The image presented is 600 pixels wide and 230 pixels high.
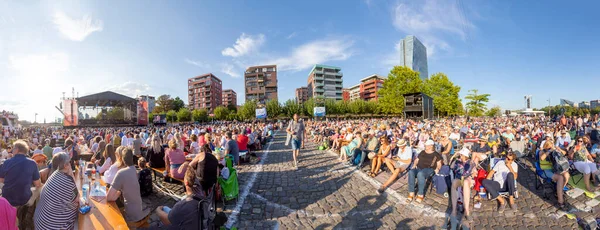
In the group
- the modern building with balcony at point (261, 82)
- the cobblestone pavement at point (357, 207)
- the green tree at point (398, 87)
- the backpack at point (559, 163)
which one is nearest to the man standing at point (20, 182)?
the cobblestone pavement at point (357, 207)

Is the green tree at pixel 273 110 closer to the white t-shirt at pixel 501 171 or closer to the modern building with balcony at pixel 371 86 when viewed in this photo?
the white t-shirt at pixel 501 171

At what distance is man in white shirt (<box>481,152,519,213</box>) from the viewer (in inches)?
179

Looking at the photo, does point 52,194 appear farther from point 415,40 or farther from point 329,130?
point 415,40

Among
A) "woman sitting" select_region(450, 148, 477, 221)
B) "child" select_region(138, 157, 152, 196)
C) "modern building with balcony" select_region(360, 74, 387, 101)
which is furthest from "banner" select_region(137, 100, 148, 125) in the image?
"modern building with balcony" select_region(360, 74, 387, 101)

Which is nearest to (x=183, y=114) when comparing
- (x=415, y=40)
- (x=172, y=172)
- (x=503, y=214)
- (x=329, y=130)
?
(x=329, y=130)

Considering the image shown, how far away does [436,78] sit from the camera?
40812mm

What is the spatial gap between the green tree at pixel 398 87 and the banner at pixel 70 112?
51383 mm

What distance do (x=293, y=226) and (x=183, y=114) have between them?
64.9 meters

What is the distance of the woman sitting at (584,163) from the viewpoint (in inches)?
206

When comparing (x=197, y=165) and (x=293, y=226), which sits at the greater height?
(x=197, y=165)


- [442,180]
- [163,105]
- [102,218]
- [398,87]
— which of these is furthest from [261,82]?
[102,218]

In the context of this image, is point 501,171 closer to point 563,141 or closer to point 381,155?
point 381,155

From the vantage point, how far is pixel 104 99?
126 ft

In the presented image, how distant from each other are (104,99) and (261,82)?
42364 millimetres
